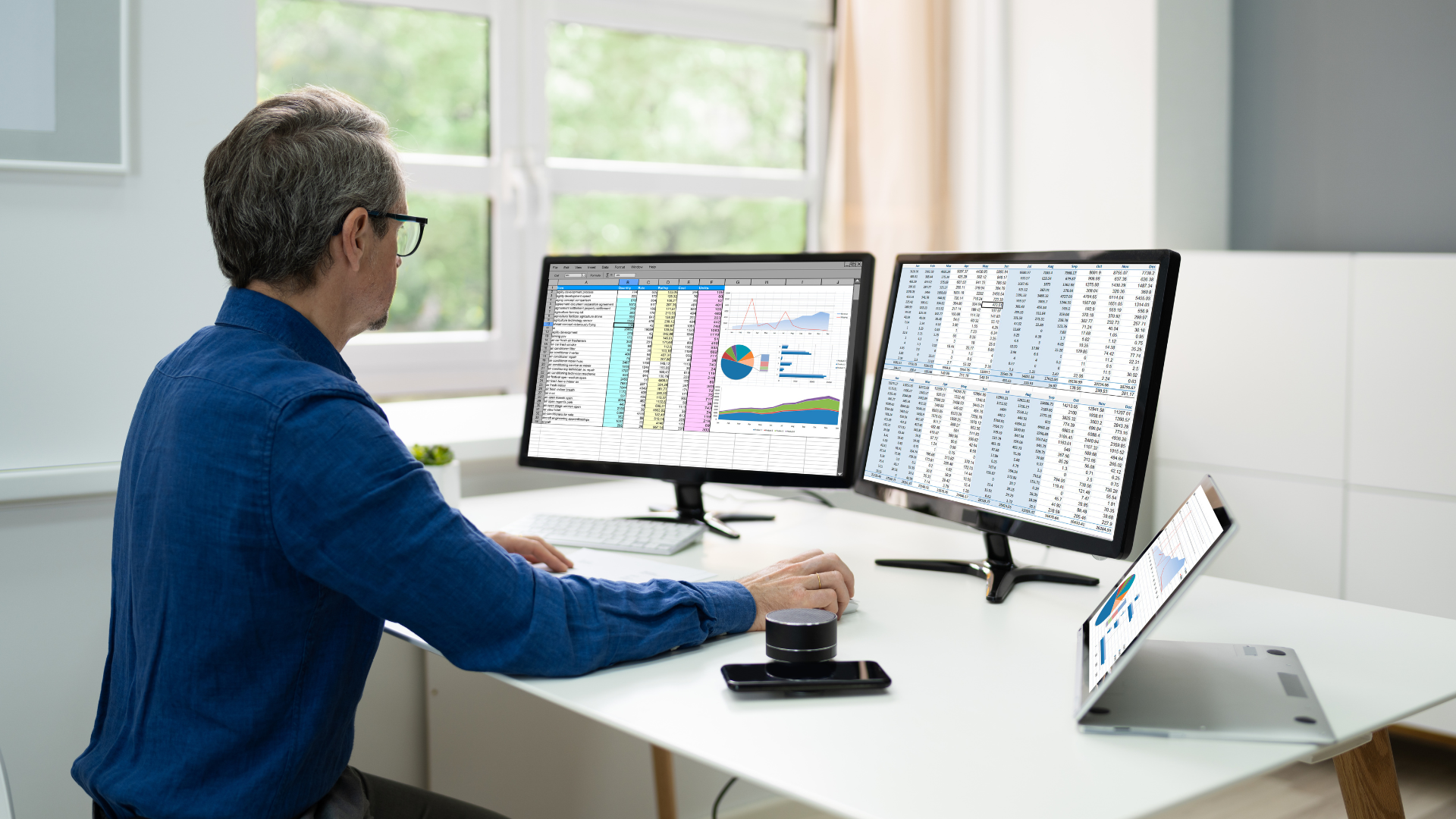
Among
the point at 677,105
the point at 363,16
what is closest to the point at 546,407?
the point at 363,16

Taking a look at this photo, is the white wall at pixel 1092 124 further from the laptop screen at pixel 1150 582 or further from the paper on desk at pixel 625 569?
the laptop screen at pixel 1150 582

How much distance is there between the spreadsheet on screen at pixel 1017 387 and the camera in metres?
1.40

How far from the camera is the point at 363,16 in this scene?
283 centimetres

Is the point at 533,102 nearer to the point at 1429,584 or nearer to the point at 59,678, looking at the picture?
the point at 59,678

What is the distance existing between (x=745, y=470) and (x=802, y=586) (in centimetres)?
46

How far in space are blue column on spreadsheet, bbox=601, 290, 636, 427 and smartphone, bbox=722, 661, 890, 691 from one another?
0.79m

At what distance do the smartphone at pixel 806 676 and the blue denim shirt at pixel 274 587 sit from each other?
126 mm

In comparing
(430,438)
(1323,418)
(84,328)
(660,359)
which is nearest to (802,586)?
(660,359)

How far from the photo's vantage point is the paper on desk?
5.30 ft

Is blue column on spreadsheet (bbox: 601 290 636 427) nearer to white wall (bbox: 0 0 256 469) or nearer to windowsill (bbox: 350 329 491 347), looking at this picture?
white wall (bbox: 0 0 256 469)

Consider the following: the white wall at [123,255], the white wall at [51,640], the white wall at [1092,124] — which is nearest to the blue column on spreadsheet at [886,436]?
the white wall at [123,255]

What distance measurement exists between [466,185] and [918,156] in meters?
1.39

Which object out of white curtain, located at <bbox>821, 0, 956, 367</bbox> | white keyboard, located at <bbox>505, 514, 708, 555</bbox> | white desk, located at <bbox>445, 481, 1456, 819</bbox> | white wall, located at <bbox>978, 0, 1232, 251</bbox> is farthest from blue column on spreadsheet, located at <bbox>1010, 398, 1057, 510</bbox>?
white curtain, located at <bbox>821, 0, 956, 367</bbox>

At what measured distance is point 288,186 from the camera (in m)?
1.21
